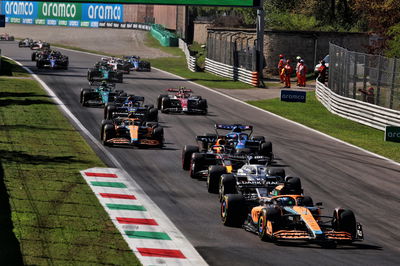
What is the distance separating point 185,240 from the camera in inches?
667

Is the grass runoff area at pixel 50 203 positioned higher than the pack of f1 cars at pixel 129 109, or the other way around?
the pack of f1 cars at pixel 129 109

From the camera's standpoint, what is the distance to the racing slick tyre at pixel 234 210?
716 inches

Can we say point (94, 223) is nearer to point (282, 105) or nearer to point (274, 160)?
point (274, 160)

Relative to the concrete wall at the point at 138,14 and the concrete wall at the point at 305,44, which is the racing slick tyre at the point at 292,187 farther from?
the concrete wall at the point at 138,14

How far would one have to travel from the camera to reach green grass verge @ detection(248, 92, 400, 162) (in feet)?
106

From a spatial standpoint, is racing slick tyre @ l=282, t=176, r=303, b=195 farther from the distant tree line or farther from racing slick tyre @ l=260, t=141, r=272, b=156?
the distant tree line

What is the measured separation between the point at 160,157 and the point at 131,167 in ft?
7.08

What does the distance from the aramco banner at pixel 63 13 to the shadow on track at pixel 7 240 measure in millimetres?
103112

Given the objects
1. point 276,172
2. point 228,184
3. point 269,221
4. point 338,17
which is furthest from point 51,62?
point 269,221

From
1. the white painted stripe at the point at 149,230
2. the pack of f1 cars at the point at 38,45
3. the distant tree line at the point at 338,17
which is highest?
the distant tree line at the point at 338,17

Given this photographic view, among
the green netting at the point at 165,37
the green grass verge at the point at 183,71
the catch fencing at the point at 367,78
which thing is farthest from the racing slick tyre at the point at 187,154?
the green netting at the point at 165,37

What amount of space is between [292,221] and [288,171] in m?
8.69

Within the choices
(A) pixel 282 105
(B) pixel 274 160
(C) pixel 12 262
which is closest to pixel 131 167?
(B) pixel 274 160

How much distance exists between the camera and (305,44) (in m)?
62.9
